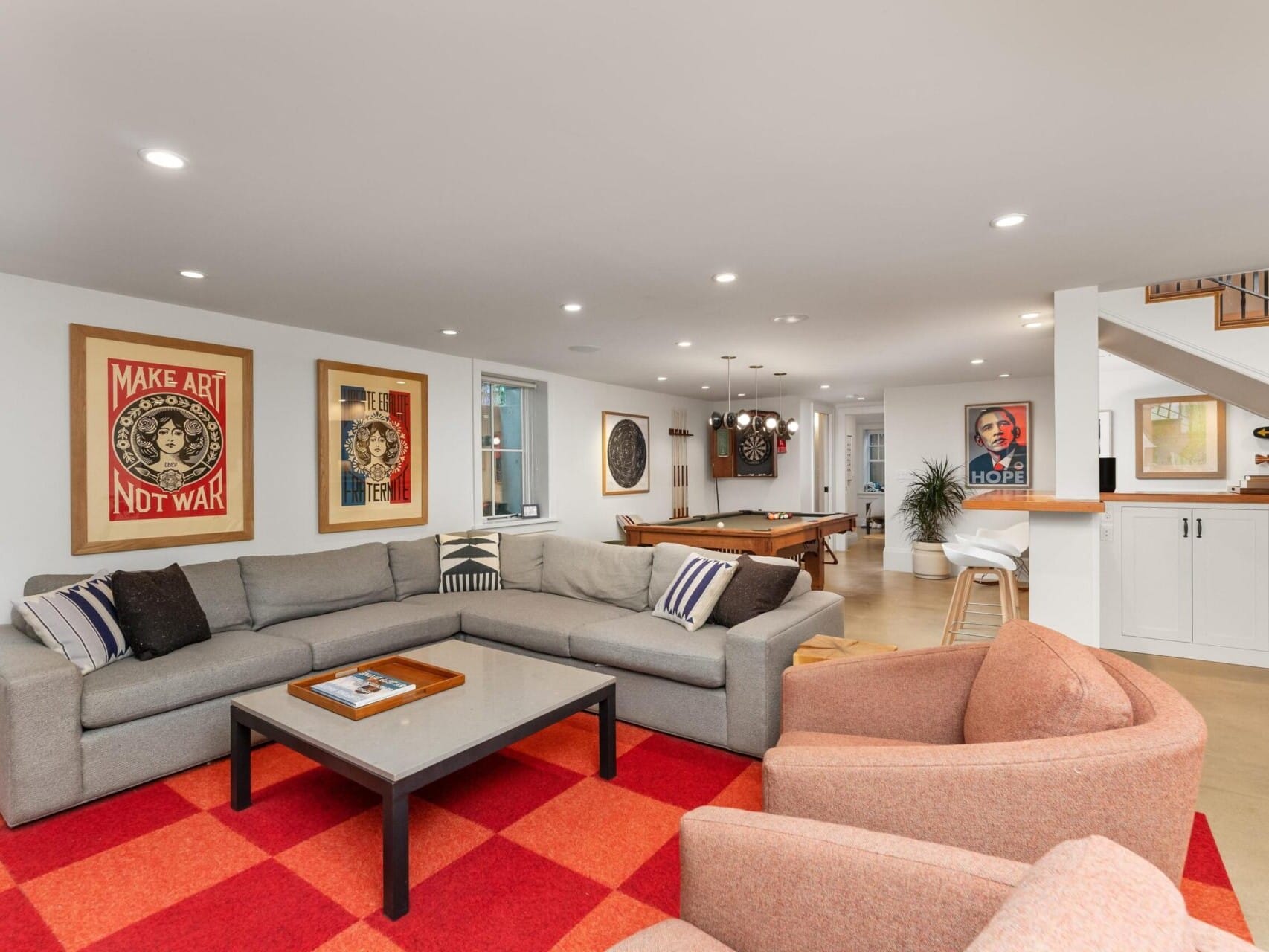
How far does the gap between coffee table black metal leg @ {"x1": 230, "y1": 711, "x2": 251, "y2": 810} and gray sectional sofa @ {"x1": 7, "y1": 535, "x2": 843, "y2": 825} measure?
0.48 meters

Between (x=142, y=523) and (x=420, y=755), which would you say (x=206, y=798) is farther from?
(x=142, y=523)

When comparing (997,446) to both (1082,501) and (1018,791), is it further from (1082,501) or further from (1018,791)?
(1018,791)

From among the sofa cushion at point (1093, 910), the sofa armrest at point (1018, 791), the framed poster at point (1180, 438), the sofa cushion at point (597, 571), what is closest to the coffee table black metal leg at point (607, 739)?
the sofa cushion at point (597, 571)

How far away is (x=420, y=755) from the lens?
2113mm

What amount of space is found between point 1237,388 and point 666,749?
4144 mm

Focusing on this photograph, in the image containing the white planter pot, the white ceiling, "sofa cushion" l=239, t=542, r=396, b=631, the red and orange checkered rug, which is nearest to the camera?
the white ceiling

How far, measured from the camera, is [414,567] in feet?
14.8

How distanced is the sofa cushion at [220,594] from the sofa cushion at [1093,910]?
3740mm

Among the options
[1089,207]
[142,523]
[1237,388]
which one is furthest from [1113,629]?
[142,523]

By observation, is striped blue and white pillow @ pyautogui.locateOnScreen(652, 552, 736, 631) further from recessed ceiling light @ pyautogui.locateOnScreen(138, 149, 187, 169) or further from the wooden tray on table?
recessed ceiling light @ pyautogui.locateOnScreen(138, 149, 187, 169)

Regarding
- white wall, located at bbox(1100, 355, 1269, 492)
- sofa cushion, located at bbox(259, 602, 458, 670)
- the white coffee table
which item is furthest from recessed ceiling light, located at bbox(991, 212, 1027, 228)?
white wall, located at bbox(1100, 355, 1269, 492)

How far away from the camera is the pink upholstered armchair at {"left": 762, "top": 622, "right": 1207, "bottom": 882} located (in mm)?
1216

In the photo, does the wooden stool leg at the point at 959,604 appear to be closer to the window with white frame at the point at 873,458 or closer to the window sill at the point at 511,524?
the window sill at the point at 511,524

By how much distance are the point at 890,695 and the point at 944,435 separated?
257 inches
